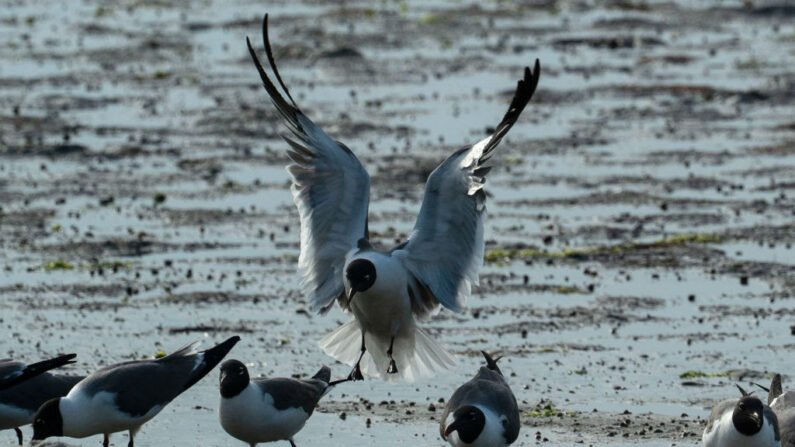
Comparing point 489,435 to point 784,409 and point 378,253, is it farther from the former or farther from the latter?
point 378,253

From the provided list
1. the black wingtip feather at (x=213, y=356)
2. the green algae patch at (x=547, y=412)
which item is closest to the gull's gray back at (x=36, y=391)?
the black wingtip feather at (x=213, y=356)

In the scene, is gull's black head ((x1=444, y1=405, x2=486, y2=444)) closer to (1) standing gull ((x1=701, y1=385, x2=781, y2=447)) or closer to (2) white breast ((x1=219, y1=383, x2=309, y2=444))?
(2) white breast ((x1=219, y1=383, x2=309, y2=444))

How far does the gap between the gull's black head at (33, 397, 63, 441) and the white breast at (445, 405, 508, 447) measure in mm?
2177

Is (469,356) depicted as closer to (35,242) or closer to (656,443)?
(656,443)

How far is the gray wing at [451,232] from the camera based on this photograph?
1068 centimetres

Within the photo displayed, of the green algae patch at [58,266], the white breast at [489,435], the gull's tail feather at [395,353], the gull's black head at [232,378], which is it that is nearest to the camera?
the white breast at [489,435]

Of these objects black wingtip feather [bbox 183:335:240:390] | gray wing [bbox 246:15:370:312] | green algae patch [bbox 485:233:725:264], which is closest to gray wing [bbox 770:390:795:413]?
gray wing [bbox 246:15:370:312]

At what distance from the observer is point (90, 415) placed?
927 cm

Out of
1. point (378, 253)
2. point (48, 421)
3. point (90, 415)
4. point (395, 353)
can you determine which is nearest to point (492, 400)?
point (378, 253)

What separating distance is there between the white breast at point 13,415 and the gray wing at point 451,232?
2.68 m

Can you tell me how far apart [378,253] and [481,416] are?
6.87ft

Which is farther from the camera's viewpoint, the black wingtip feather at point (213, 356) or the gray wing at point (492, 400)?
the black wingtip feather at point (213, 356)

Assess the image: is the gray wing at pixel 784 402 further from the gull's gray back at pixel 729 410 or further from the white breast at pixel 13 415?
the white breast at pixel 13 415

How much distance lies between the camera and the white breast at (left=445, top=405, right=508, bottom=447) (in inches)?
359
